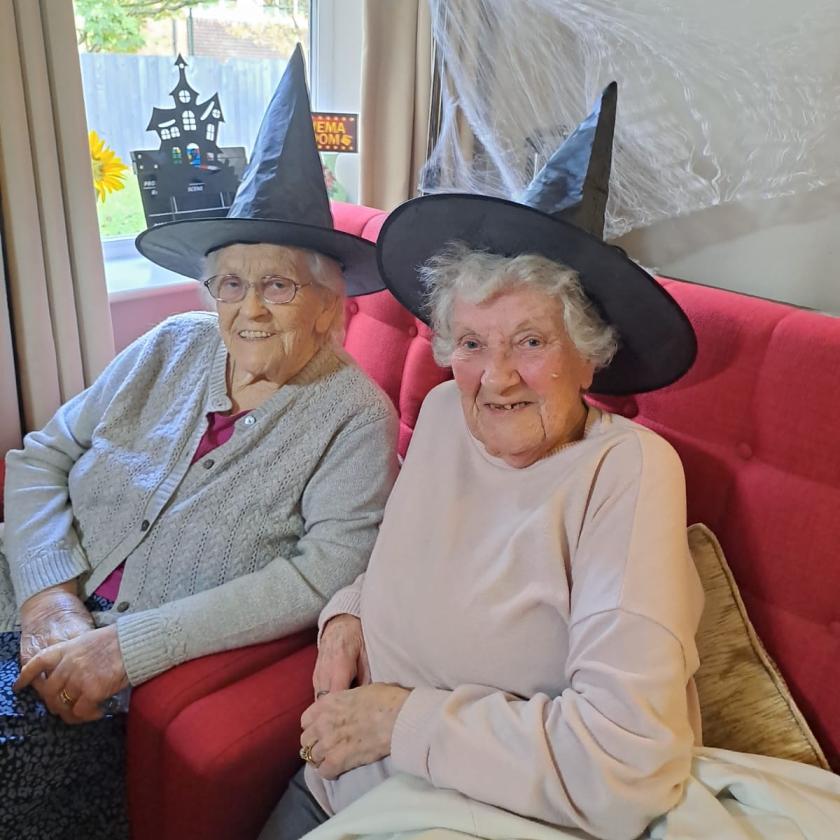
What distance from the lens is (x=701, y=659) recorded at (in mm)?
1165

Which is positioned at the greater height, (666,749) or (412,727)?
(666,749)

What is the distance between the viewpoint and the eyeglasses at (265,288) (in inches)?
58.2

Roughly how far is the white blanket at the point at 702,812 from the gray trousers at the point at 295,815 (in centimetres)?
22

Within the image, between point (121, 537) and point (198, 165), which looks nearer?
point (121, 537)

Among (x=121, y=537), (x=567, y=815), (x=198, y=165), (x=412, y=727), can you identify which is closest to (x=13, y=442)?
(x=121, y=537)

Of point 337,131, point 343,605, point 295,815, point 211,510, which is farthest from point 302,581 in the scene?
point 337,131

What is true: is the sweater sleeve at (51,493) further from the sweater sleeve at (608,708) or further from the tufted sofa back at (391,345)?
the sweater sleeve at (608,708)

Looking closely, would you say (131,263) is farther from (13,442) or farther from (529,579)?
(529,579)

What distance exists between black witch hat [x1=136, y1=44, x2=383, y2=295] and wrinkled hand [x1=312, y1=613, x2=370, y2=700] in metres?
0.67

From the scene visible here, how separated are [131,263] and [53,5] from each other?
933 millimetres

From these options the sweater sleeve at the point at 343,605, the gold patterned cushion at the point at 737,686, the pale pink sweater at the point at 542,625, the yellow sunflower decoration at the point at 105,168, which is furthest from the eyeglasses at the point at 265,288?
the yellow sunflower decoration at the point at 105,168

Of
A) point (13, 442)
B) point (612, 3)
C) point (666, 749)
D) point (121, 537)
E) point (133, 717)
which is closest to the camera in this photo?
point (666, 749)

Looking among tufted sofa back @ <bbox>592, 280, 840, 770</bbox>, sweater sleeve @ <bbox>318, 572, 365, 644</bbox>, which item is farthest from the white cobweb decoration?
sweater sleeve @ <bbox>318, 572, 365, 644</bbox>

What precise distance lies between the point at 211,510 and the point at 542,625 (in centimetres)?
66
